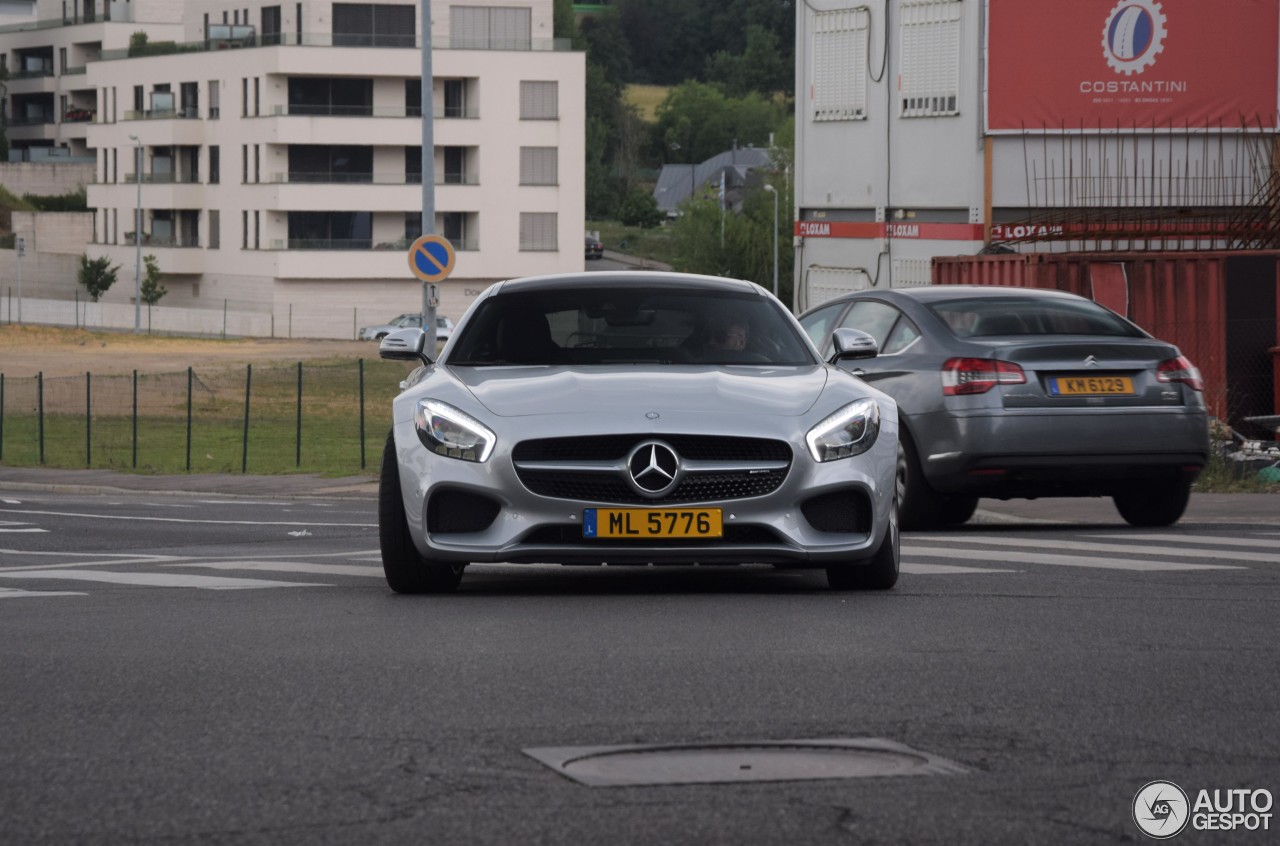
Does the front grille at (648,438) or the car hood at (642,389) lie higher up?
the car hood at (642,389)

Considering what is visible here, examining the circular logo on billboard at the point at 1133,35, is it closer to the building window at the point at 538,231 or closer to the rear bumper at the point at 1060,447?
the rear bumper at the point at 1060,447

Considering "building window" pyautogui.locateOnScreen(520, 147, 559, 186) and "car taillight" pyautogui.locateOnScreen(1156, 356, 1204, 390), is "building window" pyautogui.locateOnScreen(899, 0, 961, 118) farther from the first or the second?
"building window" pyautogui.locateOnScreen(520, 147, 559, 186)

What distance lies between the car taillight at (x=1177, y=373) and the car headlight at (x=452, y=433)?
5.49 meters

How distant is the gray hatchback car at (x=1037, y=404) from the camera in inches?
501

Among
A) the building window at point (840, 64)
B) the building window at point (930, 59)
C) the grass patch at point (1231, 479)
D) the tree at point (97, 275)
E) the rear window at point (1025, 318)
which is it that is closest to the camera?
the rear window at point (1025, 318)

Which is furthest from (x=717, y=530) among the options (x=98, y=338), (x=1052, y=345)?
(x=98, y=338)

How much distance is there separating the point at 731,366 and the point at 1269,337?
43.1 feet

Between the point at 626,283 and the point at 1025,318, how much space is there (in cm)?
384

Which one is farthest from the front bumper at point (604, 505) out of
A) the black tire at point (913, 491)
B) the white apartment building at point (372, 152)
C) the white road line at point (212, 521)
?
the white apartment building at point (372, 152)

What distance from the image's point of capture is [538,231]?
9412cm

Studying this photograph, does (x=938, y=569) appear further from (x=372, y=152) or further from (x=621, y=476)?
(x=372, y=152)

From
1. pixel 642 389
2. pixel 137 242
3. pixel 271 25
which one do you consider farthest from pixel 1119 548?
pixel 137 242

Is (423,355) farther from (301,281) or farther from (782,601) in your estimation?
(301,281)

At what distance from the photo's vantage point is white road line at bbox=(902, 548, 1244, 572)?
10.9 meters
